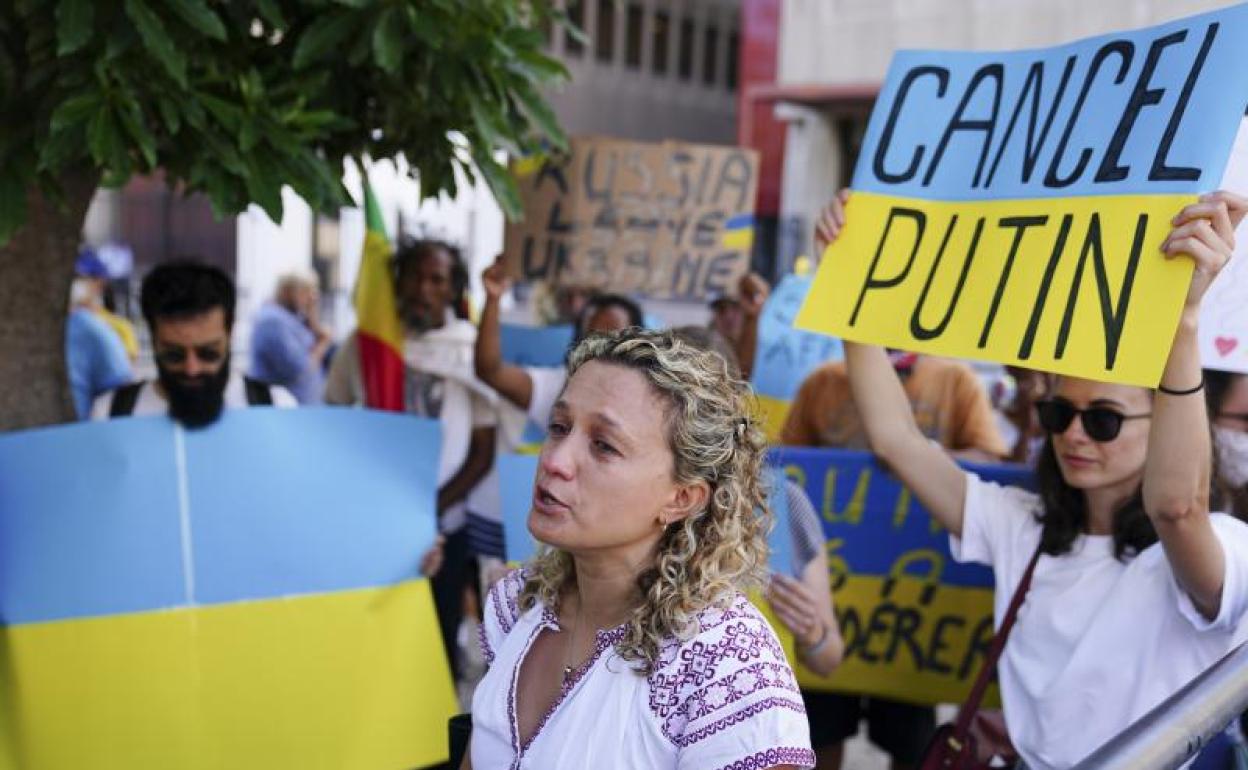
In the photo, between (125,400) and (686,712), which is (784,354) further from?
(686,712)

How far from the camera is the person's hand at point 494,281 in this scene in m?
4.36

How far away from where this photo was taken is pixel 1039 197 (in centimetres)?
247

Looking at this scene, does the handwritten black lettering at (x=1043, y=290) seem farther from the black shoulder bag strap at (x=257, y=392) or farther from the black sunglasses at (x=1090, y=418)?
the black shoulder bag strap at (x=257, y=392)

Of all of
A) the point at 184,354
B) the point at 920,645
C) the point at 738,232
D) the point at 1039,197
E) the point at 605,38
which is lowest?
the point at 920,645

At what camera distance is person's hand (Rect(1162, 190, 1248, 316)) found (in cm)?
205

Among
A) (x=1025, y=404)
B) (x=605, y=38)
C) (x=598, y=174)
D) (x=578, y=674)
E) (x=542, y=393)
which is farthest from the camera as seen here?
(x=605, y=38)

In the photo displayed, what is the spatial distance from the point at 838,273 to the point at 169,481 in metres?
1.53

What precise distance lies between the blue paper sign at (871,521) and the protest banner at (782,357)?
1.41m

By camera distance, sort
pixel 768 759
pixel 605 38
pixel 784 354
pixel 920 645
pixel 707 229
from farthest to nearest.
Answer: pixel 605 38, pixel 784 354, pixel 707 229, pixel 920 645, pixel 768 759

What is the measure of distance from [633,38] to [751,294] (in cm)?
3170

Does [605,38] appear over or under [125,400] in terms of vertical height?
over

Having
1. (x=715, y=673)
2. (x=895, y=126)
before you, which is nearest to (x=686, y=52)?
(x=895, y=126)

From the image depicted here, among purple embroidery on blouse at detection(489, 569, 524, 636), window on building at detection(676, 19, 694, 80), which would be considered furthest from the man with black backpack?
window on building at detection(676, 19, 694, 80)

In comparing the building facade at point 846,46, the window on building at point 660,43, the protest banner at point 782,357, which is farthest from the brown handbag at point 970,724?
the window on building at point 660,43
